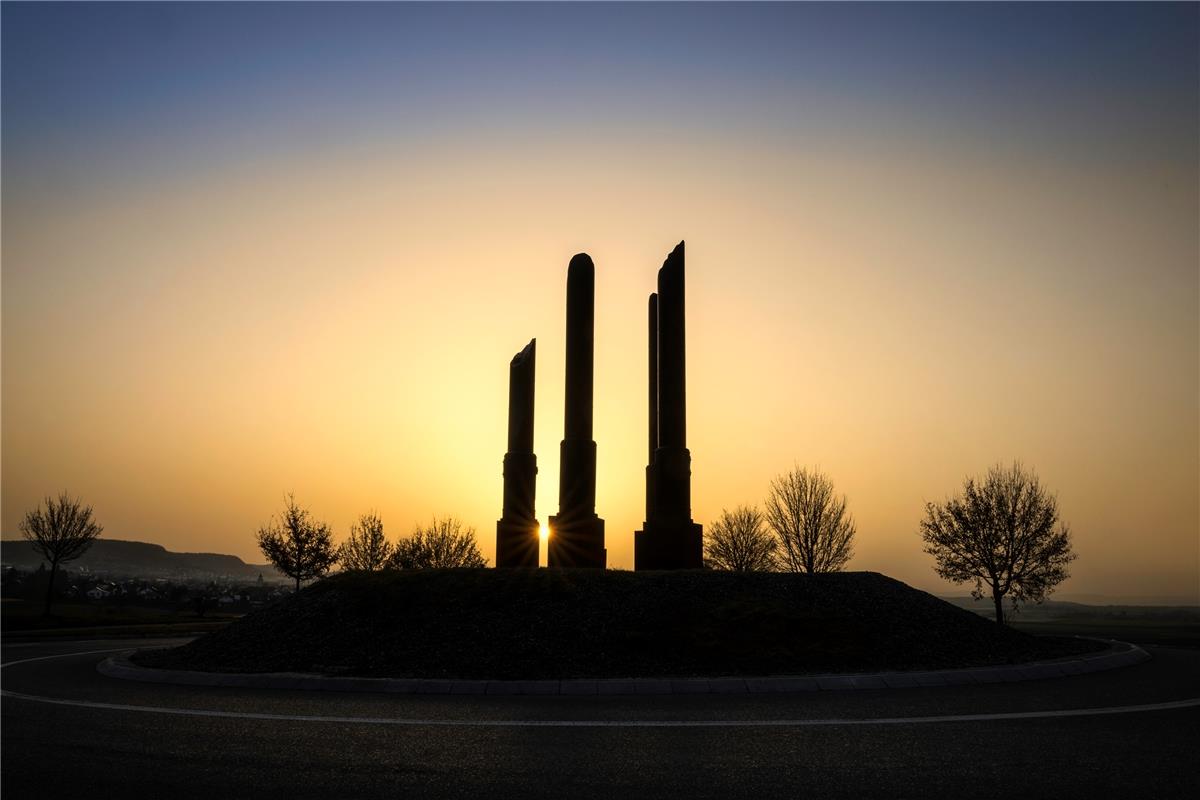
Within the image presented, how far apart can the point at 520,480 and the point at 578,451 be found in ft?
8.02

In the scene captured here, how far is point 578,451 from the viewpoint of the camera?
95.7 feet

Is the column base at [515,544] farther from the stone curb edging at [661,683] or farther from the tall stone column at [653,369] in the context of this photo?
the stone curb edging at [661,683]

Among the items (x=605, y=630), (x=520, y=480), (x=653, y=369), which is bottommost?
(x=605, y=630)

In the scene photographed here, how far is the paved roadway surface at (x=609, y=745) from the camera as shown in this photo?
295 inches

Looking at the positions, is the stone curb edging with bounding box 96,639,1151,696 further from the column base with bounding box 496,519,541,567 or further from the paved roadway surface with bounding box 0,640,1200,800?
the column base with bounding box 496,519,541,567

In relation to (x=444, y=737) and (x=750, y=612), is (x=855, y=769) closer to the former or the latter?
(x=444, y=737)

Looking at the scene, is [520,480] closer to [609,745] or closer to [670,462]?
[670,462]

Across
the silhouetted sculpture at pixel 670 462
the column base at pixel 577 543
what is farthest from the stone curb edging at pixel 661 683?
the column base at pixel 577 543

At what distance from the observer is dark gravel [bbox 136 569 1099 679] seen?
51.7 feet

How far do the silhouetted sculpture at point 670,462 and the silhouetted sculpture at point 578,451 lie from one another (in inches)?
75.8

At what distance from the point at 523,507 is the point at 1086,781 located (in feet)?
77.0

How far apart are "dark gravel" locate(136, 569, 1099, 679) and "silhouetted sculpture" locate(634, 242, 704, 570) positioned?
532 cm

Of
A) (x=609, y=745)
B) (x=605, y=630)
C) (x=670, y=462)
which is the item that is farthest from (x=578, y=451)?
(x=609, y=745)

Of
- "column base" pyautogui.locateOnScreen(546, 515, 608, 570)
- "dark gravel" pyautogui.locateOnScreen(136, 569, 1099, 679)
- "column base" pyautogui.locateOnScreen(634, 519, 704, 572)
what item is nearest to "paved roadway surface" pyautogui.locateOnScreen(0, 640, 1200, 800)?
"dark gravel" pyautogui.locateOnScreen(136, 569, 1099, 679)
